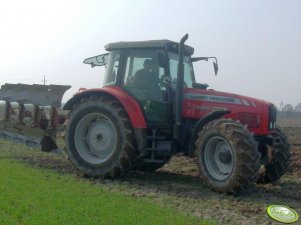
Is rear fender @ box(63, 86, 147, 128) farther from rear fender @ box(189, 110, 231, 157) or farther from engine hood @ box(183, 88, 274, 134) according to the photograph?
engine hood @ box(183, 88, 274, 134)

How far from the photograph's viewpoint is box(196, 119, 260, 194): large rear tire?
7.45 meters

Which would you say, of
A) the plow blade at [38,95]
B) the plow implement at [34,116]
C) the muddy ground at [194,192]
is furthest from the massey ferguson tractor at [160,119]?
the plow blade at [38,95]

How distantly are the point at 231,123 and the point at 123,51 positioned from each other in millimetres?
3078

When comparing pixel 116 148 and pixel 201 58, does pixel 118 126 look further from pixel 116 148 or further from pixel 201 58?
pixel 201 58

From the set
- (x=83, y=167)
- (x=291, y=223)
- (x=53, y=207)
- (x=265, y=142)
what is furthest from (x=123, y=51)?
(x=291, y=223)

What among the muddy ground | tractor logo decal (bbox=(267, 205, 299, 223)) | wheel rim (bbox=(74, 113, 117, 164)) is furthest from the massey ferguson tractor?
tractor logo decal (bbox=(267, 205, 299, 223))

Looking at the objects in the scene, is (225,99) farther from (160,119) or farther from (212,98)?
(160,119)

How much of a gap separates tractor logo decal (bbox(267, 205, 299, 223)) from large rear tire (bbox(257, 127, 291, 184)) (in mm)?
2118

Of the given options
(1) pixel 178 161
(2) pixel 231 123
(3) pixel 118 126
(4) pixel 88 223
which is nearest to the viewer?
(4) pixel 88 223

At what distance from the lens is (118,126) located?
9.02m

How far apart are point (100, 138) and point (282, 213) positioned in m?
4.34

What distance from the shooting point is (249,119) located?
27.9 ft

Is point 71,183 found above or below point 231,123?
below

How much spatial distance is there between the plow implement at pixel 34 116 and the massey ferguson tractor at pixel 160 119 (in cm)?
133
